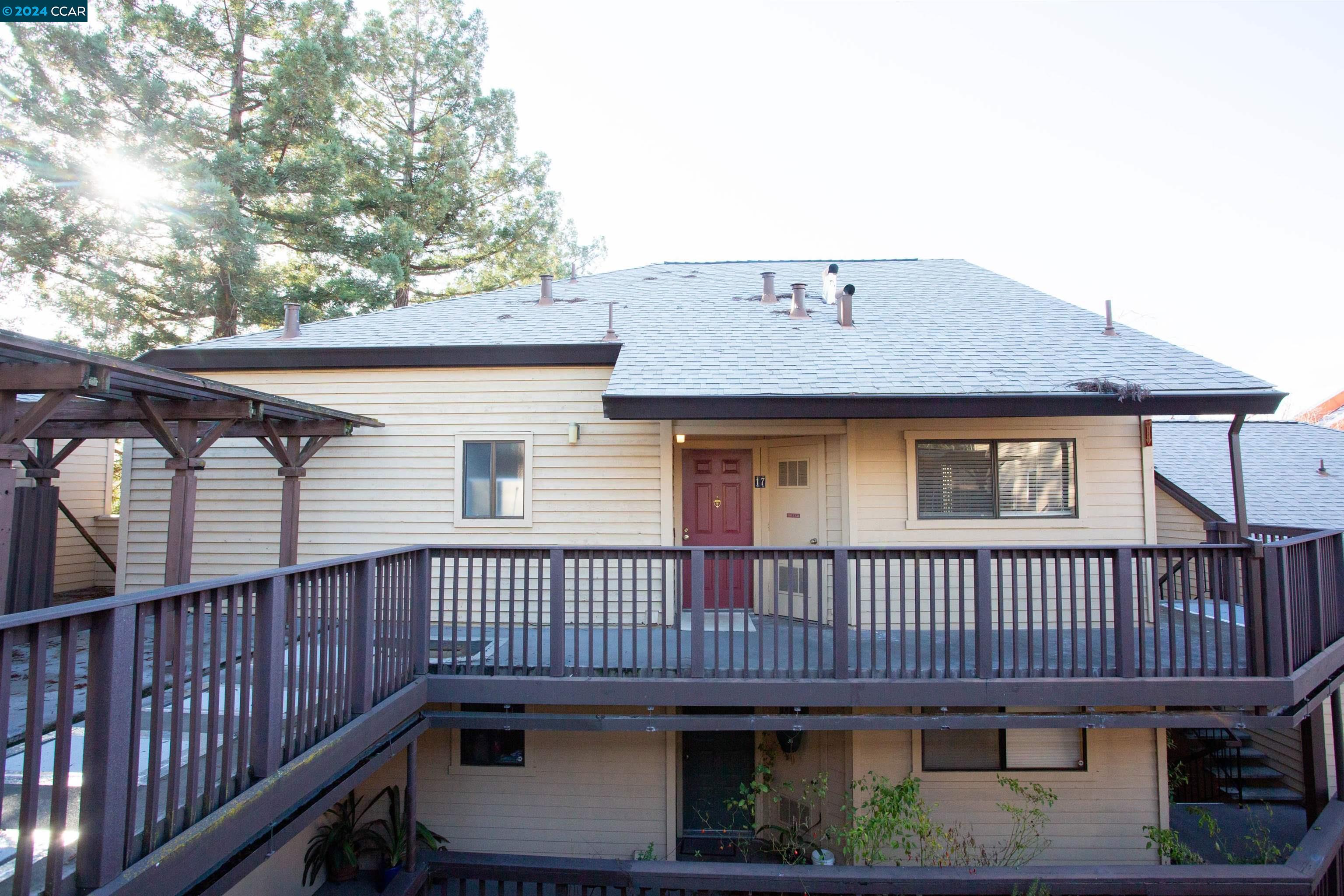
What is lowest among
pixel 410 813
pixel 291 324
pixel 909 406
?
pixel 410 813

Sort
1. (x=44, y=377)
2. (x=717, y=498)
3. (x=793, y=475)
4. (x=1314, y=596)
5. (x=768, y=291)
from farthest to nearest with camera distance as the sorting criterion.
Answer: (x=768, y=291) → (x=717, y=498) → (x=793, y=475) → (x=1314, y=596) → (x=44, y=377)

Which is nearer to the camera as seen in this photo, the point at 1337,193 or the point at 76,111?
the point at 76,111

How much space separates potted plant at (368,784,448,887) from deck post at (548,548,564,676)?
2503 millimetres

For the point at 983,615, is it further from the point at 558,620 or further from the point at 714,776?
the point at 714,776

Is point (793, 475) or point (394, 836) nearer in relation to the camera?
point (394, 836)

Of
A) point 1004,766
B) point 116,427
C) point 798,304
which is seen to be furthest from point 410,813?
point 798,304

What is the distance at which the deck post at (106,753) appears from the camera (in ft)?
7.10

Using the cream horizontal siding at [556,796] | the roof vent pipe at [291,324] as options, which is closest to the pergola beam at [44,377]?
the roof vent pipe at [291,324]

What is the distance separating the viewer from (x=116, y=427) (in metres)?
6.91

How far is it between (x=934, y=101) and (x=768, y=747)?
54.5ft

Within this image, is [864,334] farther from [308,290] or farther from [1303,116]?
[1303,116]

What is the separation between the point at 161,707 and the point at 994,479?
668cm

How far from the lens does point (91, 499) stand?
1012 centimetres

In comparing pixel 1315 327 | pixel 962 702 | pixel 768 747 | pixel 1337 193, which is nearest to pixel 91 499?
pixel 768 747
